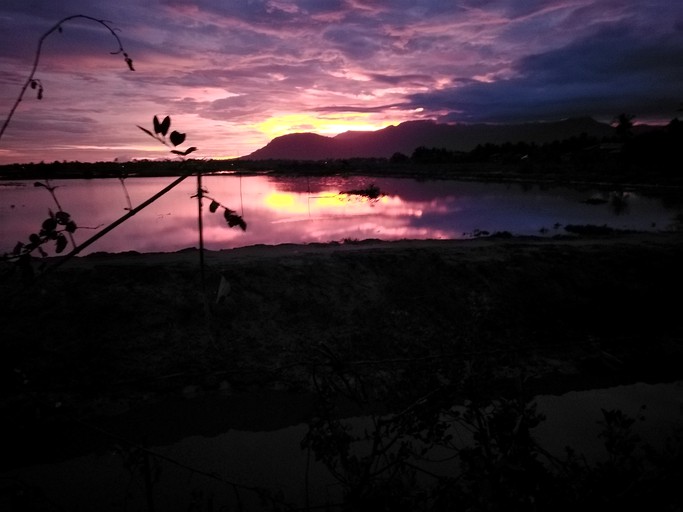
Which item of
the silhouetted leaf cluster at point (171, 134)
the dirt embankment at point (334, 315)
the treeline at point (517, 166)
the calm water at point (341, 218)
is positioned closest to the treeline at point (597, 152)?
the treeline at point (517, 166)

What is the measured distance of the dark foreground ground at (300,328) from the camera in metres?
5.51

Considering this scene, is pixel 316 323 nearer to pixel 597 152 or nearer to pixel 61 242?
pixel 61 242

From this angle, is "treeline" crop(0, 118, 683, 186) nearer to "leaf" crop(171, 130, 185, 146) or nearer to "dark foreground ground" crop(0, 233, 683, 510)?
"leaf" crop(171, 130, 185, 146)

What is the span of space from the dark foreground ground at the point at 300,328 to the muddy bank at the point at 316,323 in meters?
0.03

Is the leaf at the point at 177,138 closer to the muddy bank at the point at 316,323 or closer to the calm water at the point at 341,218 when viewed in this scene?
the muddy bank at the point at 316,323

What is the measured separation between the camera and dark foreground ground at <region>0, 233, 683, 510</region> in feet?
18.1

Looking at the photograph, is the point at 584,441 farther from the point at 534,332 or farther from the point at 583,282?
the point at 583,282

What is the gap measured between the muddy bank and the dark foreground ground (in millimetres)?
27

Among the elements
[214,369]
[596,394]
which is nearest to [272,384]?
[214,369]

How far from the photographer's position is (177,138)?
1614 millimetres

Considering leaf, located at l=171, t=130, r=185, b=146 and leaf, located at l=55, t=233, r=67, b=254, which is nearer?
leaf, located at l=171, t=130, r=185, b=146

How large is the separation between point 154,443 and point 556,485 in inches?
180

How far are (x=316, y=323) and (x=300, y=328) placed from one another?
12.4 inches

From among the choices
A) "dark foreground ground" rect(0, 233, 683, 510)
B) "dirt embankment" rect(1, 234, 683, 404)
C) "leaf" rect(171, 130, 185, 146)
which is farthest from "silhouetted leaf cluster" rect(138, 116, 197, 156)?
"dirt embankment" rect(1, 234, 683, 404)
